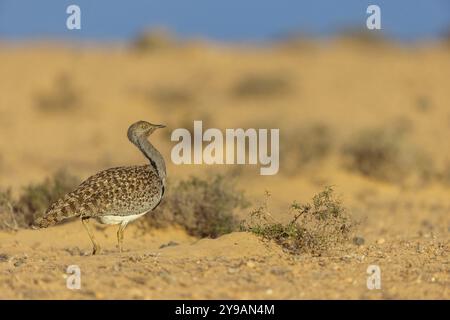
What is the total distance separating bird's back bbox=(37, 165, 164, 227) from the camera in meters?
8.09

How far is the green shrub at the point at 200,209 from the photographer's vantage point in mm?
9961

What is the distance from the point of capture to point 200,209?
397 inches

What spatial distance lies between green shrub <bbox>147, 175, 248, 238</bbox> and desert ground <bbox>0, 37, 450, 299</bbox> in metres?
0.17

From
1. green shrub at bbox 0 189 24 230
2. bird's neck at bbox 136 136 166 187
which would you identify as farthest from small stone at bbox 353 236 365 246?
green shrub at bbox 0 189 24 230

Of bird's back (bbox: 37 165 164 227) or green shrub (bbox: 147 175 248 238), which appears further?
green shrub (bbox: 147 175 248 238)

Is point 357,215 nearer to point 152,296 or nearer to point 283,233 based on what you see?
point 283,233

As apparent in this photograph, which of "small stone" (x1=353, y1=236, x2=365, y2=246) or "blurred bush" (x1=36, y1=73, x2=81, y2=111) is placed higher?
"blurred bush" (x1=36, y1=73, x2=81, y2=111)

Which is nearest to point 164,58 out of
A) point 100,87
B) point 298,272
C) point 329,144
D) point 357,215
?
point 100,87

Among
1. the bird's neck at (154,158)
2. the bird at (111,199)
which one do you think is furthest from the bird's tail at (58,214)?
A: the bird's neck at (154,158)

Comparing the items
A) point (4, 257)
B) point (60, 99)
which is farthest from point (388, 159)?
point (60, 99)

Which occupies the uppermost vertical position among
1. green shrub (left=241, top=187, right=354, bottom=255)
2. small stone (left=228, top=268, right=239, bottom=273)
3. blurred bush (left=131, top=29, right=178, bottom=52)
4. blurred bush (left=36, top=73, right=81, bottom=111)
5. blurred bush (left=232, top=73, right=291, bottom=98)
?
blurred bush (left=131, top=29, right=178, bottom=52)

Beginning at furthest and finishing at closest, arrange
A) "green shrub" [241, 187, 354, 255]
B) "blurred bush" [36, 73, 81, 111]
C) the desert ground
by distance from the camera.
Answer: "blurred bush" [36, 73, 81, 111] < "green shrub" [241, 187, 354, 255] < the desert ground

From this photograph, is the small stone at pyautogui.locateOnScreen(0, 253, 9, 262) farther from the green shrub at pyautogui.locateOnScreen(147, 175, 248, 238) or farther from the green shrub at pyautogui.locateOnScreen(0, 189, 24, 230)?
the green shrub at pyautogui.locateOnScreen(147, 175, 248, 238)

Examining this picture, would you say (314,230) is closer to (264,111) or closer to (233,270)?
(233,270)
